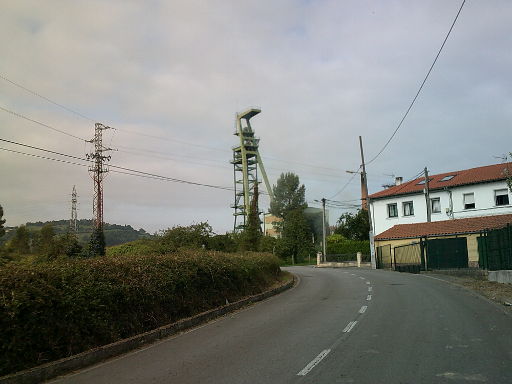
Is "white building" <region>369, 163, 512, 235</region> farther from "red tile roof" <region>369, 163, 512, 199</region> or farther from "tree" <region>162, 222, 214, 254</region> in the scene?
"tree" <region>162, 222, 214, 254</region>

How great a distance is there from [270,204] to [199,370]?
8225 centimetres

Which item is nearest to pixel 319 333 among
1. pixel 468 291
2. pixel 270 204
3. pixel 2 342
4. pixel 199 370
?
pixel 199 370

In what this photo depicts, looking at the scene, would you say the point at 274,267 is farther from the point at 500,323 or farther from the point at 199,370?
the point at 199,370

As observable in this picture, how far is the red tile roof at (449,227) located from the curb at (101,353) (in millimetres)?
32213

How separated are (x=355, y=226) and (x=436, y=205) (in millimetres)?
22404

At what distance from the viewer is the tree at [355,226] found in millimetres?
68938

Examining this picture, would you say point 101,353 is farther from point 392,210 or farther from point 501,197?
point 392,210

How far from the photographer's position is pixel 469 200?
152 ft

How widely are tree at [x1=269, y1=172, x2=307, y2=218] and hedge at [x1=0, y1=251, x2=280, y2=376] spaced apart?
74.9m

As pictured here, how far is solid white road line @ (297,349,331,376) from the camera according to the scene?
21.4 ft

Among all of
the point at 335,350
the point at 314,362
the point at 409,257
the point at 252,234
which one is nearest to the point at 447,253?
the point at 409,257

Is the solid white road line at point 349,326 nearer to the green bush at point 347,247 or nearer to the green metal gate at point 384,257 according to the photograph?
the green metal gate at point 384,257

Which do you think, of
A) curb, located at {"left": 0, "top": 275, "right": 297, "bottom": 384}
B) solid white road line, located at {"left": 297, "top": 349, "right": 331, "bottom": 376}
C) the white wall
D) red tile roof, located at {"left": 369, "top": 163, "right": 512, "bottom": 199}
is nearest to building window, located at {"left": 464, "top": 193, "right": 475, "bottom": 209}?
the white wall

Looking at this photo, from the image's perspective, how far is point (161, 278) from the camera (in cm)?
1079
